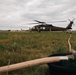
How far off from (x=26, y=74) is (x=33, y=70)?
0.80 ft

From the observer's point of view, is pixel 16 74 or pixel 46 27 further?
pixel 46 27

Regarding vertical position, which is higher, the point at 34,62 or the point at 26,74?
the point at 34,62

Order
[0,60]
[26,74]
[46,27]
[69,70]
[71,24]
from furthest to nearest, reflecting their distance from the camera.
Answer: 1. [71,24]
2. [46,27]
3. [0,60]
4. [26,74]
5. [69,70]

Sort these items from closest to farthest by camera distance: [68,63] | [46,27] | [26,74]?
[68,63], [26,74], [46,27]

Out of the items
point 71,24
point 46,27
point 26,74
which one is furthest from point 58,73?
point 71,24

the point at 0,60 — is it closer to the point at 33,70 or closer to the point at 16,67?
the point at 33,70

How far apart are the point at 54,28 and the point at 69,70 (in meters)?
42.3

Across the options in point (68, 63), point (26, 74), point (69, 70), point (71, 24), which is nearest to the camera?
point (69, 70)

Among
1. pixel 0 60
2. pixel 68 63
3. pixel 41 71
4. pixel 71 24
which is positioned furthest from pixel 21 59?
pixel 71 24

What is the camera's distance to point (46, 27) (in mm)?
43656

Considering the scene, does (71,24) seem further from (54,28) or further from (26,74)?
(26,74)

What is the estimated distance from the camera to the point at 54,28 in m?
45.0

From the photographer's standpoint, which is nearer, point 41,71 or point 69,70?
point 69,70

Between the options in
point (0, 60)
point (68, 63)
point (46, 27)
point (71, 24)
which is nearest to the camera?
point (68, 63)
